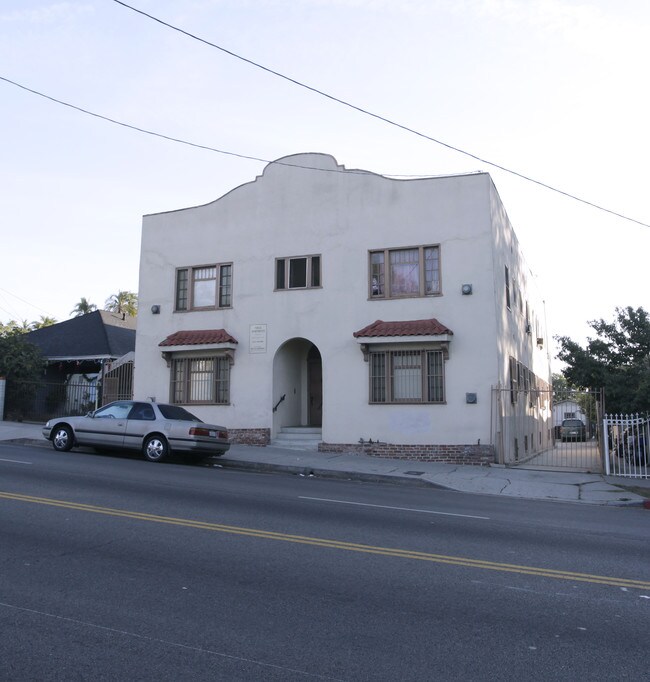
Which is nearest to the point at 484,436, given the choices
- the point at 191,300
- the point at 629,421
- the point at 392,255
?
the point at 629,421

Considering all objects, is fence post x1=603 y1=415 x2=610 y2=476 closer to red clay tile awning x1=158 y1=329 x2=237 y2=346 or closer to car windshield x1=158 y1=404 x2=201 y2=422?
car windshield x1=158 y1=404 x2=201 y2=422

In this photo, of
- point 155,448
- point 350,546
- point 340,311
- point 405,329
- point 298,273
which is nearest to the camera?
point 350,546

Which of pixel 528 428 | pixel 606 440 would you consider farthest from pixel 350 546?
pixel 528 428

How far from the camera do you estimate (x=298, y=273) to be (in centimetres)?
2100

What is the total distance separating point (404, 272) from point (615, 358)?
695 cm

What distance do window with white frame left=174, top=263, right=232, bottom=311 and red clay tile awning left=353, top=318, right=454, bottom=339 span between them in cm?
496

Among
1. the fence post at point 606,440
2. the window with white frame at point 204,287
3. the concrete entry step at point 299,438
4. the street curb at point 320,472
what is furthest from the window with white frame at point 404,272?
the street curb at point 320,472

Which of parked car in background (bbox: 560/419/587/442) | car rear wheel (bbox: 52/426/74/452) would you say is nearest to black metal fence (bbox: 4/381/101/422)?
car rear wheel (bbox: 52/426/74/452)

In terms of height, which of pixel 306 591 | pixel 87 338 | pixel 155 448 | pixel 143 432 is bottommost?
pixel 306 591

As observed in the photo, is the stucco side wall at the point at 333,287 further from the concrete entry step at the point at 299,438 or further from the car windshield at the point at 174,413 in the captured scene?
the car windshield at the point at 174,413

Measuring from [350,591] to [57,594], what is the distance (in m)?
2.38

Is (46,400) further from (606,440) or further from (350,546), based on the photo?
(350,546)

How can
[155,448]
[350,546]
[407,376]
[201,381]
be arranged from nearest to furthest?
[350,546] → [155,448] → [407,376] → [201,381]

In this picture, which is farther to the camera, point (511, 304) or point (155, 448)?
point (511, 304)
